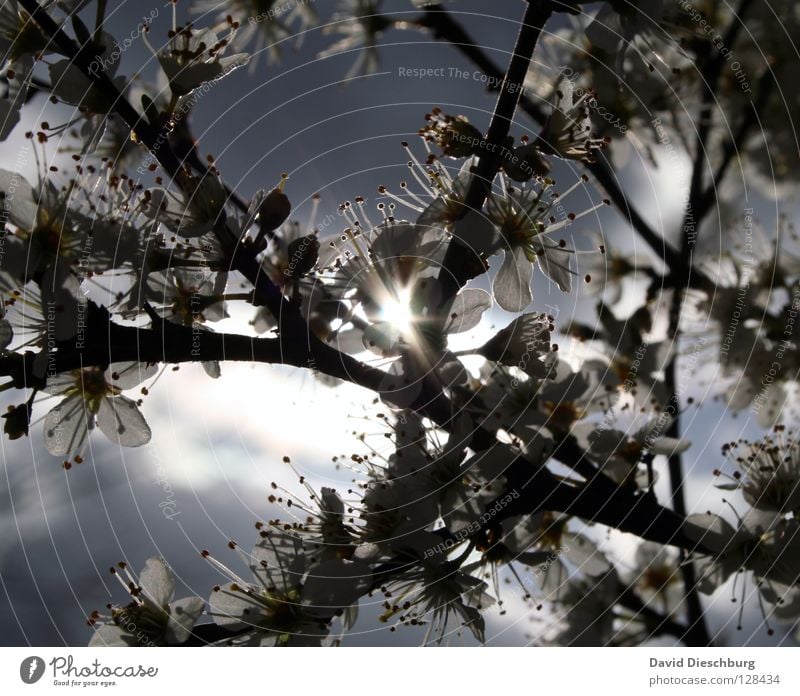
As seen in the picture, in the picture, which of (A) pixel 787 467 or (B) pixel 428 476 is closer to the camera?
(B) pixel 428 476

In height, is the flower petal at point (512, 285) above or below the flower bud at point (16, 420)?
above

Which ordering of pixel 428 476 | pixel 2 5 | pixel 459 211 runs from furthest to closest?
pixel 2 5 → pixel 459 211 → pixel 428 476

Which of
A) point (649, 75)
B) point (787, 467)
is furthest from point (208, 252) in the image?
point (787, 467)

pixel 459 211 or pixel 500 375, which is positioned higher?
pixel 459 211

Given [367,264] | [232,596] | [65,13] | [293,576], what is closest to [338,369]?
[367,264]

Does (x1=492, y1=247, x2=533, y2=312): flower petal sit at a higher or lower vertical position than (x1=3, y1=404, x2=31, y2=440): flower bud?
higher

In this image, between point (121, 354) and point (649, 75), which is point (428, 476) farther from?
point (649, 75)

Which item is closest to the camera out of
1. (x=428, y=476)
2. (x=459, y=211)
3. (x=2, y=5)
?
(x=428, y=476)

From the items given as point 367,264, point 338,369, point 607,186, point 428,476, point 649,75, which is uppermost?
point 649,75

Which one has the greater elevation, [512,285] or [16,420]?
[512,285]
